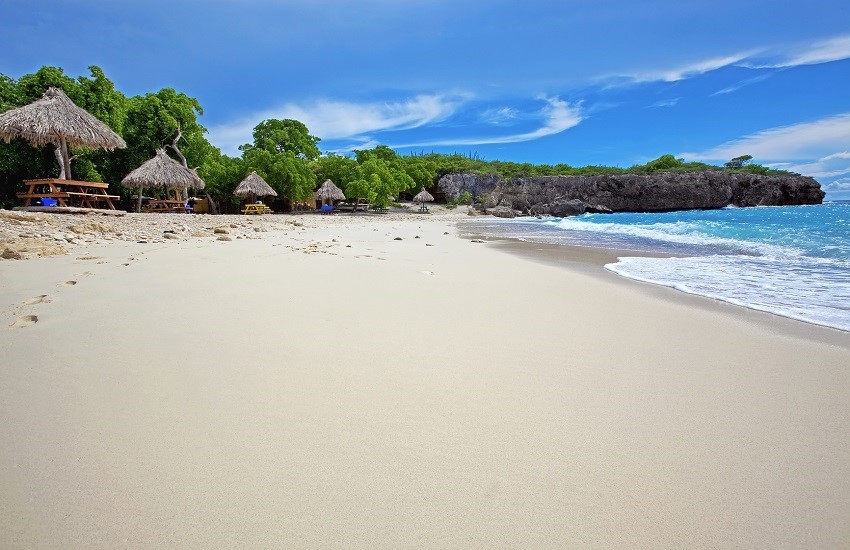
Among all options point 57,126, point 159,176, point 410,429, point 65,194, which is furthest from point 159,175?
point 410,429

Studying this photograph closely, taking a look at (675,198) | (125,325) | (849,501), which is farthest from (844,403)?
(675,198)

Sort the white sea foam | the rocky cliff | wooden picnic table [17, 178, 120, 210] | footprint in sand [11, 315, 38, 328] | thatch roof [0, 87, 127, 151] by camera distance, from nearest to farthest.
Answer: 1. footprint in sand [11, 315, 38, 328]
2. the white sea foam
3. wooden picnic table [17, 178, 120, 210]
4. thatch roof [0, 87, 127, 151]
5. the rocky cliff

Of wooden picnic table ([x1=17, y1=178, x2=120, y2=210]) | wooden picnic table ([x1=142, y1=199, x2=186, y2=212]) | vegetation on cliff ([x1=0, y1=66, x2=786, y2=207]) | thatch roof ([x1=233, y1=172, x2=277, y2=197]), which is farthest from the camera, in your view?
thatch roof ([x1=233, y1=172, x2=277, y2=197])

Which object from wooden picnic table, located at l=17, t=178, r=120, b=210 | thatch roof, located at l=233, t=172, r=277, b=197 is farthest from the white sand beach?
thatch roof, located at l=233, t=172, r=277, b=197

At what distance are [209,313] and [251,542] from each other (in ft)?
7.67

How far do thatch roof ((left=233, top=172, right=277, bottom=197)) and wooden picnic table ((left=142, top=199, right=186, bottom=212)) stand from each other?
420 centimetres

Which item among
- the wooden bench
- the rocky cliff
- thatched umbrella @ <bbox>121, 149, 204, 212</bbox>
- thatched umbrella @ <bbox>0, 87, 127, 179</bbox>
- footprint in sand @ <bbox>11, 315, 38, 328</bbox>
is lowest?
footprint in sand @ <bbox>11, 315, 38, 328</bbox>

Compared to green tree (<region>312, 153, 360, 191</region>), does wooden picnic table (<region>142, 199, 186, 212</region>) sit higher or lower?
lower

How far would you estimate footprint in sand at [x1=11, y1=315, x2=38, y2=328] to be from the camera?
264cm

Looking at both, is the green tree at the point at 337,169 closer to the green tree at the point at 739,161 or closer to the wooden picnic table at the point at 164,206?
the wooden picnic table at the point at 164,206

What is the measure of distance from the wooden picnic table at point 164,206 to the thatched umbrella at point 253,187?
420 centimetres

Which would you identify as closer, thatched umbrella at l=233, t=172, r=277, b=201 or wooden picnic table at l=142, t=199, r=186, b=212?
wooden picnic table at l=142, t=199, r=186, b=212

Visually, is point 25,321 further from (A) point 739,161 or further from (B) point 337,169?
(A) point 739,161

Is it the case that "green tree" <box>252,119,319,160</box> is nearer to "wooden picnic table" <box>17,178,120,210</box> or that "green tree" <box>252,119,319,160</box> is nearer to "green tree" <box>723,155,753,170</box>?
"wooden picnic table" <box>17,178,120,210</box>
